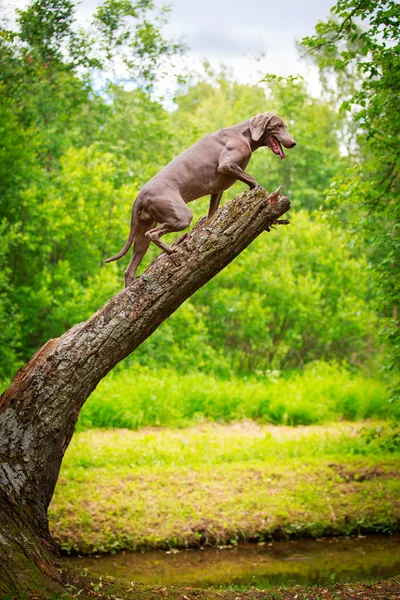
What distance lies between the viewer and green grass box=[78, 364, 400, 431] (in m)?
10.7

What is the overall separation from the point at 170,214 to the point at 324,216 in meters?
3.67

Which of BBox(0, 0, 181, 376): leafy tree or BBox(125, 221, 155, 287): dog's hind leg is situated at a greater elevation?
BBox(0, 0, 181, 376): leafy tree

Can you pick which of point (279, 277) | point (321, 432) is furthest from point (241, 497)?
point (279, 277)

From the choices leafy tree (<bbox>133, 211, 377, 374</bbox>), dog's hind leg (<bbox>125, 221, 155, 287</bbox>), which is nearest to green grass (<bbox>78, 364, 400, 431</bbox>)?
leafy tree (<bbox>133, 211, 377, 374</bbox>)

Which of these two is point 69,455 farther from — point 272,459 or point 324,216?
point 324,216

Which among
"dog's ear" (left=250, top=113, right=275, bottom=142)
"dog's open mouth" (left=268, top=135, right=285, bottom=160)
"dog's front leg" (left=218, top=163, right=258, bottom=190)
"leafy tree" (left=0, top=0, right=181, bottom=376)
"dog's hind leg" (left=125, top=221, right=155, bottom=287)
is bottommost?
"dog's hind leg" (left=125, top=221, right=155, bottom=287)

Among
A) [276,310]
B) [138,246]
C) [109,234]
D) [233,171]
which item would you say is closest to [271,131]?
[233,171]

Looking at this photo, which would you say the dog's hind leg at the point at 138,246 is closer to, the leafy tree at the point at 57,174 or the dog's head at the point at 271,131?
the dog's head at the point at 271,131

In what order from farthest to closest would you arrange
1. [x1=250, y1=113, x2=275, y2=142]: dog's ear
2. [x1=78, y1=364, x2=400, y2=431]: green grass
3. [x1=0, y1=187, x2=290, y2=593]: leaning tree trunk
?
[x1=78, y1=364, x2=400, y2=431]: green grass → [x1=250, y1=113, x2=275, y2=142]: dog's ear → [x1=0, y1=187, x2=290, y2=593]: leaning tree trunk

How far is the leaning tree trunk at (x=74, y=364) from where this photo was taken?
4465 mm

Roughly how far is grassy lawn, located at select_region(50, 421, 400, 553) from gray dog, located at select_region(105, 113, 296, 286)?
3549 millimetres

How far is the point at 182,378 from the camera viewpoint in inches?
484

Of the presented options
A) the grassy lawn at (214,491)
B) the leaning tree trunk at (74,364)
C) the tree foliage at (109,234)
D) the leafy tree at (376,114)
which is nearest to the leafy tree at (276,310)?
the tree foliage at (109,234)

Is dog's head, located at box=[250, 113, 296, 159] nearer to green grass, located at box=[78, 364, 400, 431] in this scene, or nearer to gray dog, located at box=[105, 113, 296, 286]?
gray dog, located at box=[105, 113, 296, 286]
